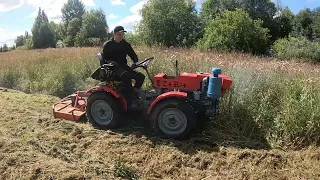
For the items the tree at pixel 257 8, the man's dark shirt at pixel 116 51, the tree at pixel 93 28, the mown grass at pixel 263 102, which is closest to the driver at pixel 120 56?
the man's dark shirt at pixel 116 51

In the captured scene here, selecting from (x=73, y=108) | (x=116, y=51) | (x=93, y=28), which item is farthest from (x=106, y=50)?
(x=93, y=28)

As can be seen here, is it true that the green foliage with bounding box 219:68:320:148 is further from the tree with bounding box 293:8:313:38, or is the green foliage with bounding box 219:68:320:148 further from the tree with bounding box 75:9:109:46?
the tree with bounding box 75:9:109:46

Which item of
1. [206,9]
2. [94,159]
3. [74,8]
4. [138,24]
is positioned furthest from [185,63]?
[74,8]

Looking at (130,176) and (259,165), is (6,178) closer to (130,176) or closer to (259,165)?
→ (130,176)

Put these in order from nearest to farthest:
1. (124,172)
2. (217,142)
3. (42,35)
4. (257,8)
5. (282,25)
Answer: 1. (124,172)
2. (217,142)
3. (257,8)
4. (282,25)
5. (42,35)

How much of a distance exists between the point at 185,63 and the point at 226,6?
81.2 ft

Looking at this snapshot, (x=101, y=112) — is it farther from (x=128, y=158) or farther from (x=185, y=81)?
(x=185, y=81)

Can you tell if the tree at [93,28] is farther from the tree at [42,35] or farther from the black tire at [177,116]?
the black tire at [177,116]

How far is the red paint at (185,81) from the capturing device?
5227mm

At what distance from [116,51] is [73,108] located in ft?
4.60

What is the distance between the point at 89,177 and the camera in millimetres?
4203

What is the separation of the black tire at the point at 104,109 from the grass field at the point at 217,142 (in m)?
0.18

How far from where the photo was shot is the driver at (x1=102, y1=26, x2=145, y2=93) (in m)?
5.82

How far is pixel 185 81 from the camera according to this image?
5.36 meters
